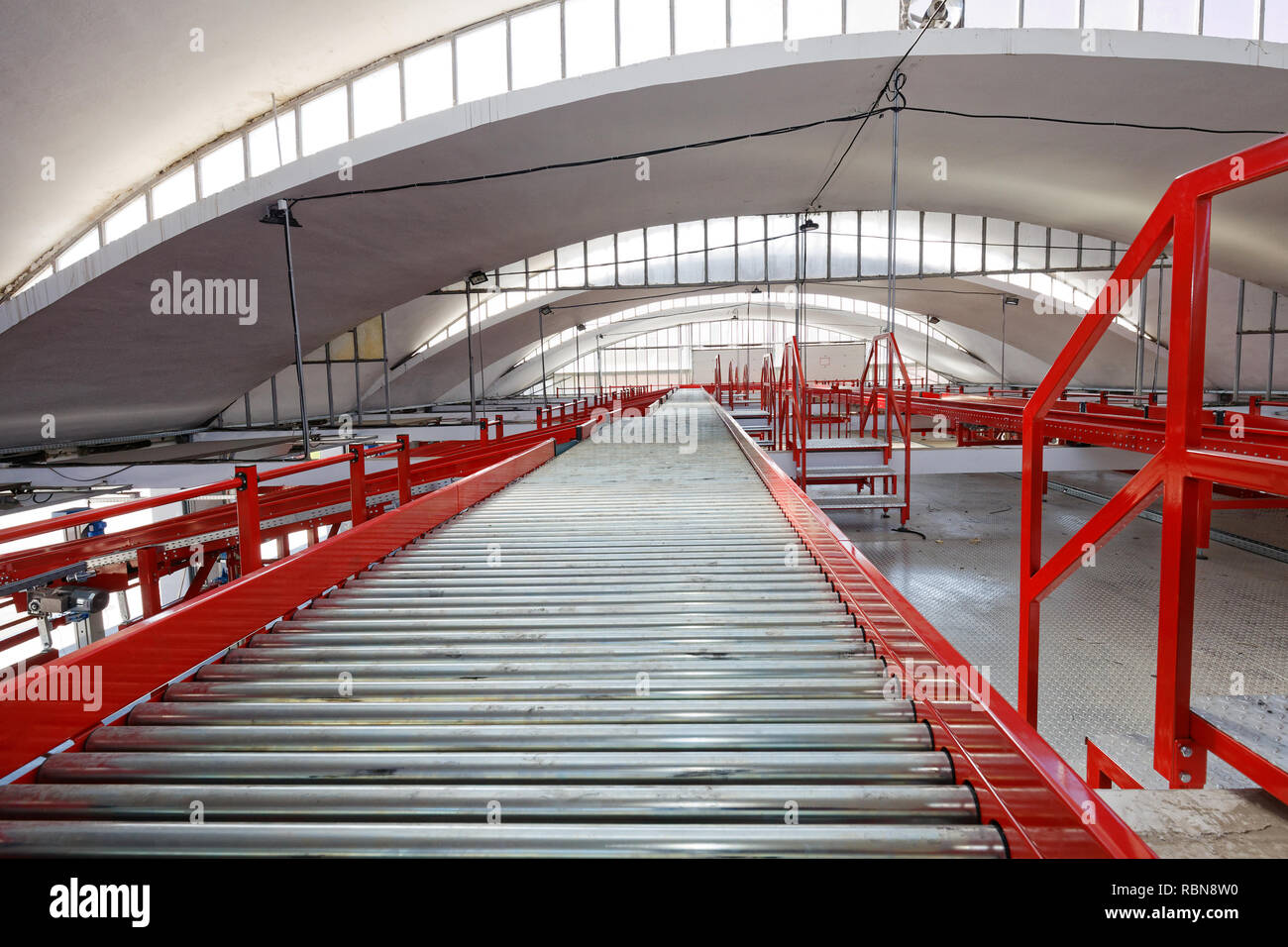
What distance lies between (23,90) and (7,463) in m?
6.41

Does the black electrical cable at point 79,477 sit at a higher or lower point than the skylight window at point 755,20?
lower

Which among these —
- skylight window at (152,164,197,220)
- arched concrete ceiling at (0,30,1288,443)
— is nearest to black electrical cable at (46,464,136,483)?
arched concrete ceiling at (0,30,1288,443)

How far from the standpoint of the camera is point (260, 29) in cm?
1070

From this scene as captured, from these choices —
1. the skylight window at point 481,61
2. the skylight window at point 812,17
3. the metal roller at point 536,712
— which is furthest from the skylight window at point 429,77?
the metal roller at point 536,712

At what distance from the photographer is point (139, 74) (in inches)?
399

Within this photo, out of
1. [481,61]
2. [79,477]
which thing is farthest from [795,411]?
[79,477]

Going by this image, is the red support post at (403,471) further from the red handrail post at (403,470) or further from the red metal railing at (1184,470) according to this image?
the red metal railing at (1184,470)

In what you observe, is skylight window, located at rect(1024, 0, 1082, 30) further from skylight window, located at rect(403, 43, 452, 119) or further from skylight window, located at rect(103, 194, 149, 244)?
skylight window, located at rect(103, 194, 149, 244)

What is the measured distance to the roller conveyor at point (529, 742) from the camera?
5.05 ft

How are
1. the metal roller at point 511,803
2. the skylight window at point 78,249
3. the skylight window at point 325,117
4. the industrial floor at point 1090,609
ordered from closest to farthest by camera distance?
1. the metal roller at point 511,803
2. the industrial floor at point 1090,609
3. the skylight window at point 78,249
4. the skylight window at point 325,117

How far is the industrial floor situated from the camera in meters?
5.73

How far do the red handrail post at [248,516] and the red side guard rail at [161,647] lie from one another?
559 mm

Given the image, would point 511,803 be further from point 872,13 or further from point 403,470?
point 872,13
